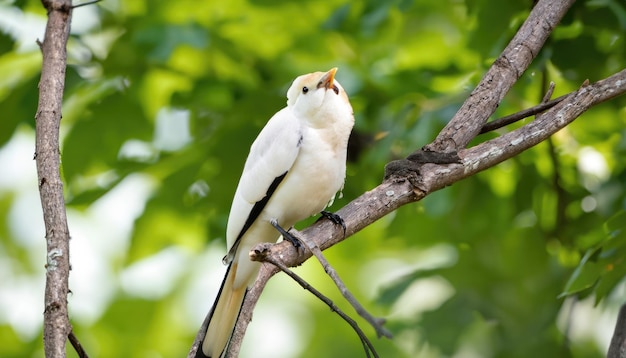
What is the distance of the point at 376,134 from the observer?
20.5 feet

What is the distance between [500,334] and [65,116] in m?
3.55

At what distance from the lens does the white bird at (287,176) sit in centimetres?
452

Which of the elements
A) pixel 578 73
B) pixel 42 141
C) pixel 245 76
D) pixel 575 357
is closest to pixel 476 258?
pixel 575 357

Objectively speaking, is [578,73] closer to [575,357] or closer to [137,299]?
[575,357]

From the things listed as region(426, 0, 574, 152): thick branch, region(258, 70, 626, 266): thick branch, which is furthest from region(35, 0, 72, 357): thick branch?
region(426, 0, 574, 152): thick branch

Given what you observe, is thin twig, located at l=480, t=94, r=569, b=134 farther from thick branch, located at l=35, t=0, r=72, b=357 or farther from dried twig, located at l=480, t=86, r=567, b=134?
thick branch, located at l=35, t=0, r=72, b=357

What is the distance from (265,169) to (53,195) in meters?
1.59

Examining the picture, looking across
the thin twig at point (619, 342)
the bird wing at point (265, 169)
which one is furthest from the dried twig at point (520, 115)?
the bird wing at point (265, 169)

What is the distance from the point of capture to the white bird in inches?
178

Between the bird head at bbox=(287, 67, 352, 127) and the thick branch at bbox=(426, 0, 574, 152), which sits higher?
the bird head at bbox=(287, 67, 352, 127)

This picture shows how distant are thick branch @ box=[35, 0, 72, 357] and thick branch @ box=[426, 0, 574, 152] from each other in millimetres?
1569

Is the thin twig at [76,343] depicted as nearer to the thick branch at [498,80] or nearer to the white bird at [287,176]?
the white bird at [287,176]

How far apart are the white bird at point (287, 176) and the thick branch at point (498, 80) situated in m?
0.99

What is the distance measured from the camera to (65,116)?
242 inches
